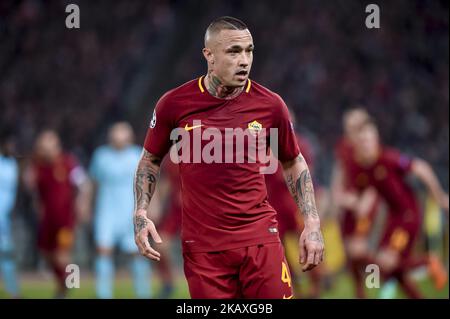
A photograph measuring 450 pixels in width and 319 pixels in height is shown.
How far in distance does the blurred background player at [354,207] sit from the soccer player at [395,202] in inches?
16.8

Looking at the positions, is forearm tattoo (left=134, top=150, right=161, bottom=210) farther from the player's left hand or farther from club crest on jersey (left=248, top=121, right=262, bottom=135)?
the player's left hand

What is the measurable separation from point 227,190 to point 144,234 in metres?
0.53

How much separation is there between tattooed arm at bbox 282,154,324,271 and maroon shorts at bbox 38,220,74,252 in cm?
802

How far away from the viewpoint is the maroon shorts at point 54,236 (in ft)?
43.5

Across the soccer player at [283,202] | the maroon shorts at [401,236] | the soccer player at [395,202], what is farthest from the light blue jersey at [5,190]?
the maroon shorts at [401,236]

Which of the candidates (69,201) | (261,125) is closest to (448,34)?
Answer: (69,201)

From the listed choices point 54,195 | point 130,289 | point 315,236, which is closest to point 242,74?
point 315,236

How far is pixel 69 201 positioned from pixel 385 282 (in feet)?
17.6

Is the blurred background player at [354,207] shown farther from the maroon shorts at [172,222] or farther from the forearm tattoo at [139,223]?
the forearm tattoo at [139,223]

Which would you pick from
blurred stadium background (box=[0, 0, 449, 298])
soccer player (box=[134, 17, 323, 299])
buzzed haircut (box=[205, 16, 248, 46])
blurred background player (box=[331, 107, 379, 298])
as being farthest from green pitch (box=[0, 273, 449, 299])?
buzzed haircut (box=[205, 16, 248, 46])

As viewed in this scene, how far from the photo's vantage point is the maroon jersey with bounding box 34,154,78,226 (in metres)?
13.4

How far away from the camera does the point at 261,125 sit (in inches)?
217
